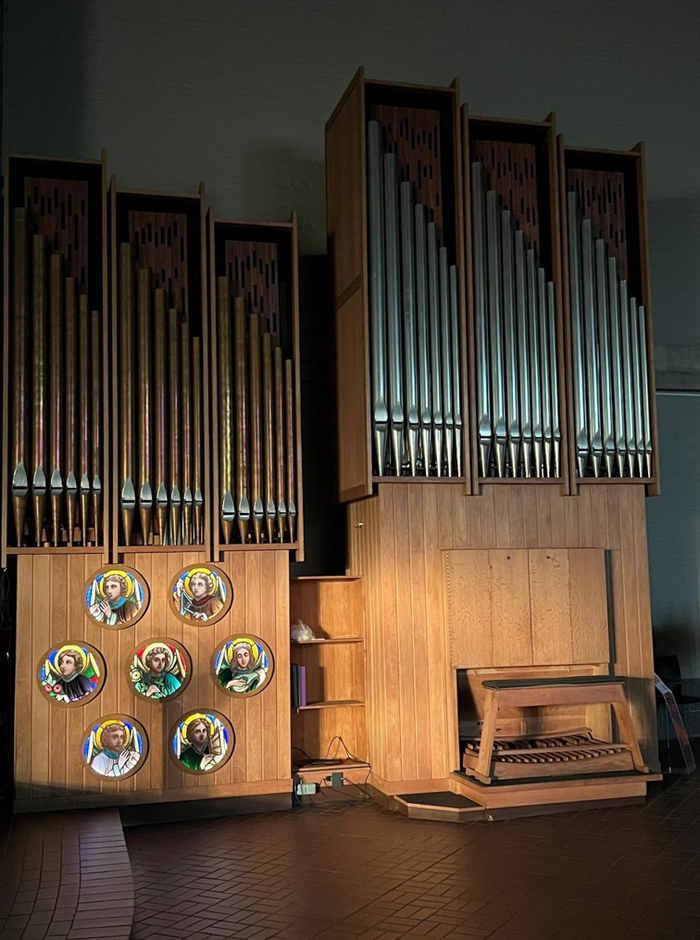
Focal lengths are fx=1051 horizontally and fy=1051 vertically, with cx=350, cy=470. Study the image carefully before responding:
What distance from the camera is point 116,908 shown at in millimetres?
4883

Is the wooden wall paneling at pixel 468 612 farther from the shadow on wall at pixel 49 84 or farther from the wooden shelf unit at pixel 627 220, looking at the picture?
the shadow on wall at pixel 49 84

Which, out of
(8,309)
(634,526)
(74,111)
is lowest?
(634,526)

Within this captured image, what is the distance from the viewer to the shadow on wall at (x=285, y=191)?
9.25 m

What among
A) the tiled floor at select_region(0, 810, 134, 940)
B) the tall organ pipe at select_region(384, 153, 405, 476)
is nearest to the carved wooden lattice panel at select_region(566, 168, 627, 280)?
the tall organ pipe at select_region(384, 153, 405, 476)

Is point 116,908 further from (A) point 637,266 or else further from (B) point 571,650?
(A) point 637,266

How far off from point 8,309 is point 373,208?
2.73m

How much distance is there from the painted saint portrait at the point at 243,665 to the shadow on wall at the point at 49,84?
170 inches

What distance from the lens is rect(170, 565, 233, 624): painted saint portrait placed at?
746 cm

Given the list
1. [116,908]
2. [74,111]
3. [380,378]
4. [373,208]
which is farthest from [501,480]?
[74,111]

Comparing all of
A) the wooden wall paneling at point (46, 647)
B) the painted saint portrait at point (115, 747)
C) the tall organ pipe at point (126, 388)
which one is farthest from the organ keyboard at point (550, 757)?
the tall organ pipe at point (126, 388)

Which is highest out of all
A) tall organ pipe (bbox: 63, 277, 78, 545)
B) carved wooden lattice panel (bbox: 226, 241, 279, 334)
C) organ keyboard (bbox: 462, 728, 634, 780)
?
carved wooden lattice panel (bbox: 226, 241, 279, 334)

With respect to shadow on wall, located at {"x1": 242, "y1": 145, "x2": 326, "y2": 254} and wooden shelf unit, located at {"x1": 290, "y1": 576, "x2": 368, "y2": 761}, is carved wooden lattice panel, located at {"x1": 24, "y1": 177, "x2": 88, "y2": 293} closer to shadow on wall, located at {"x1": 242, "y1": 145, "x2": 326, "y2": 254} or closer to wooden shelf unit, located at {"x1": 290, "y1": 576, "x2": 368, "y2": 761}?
shadow on wall, located at {"x1": 242, "y1": 145, "x2": 326, "y2": 254}

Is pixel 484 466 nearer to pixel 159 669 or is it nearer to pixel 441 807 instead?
pixel 441 807

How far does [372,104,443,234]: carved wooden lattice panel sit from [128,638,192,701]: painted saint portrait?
3.71m
